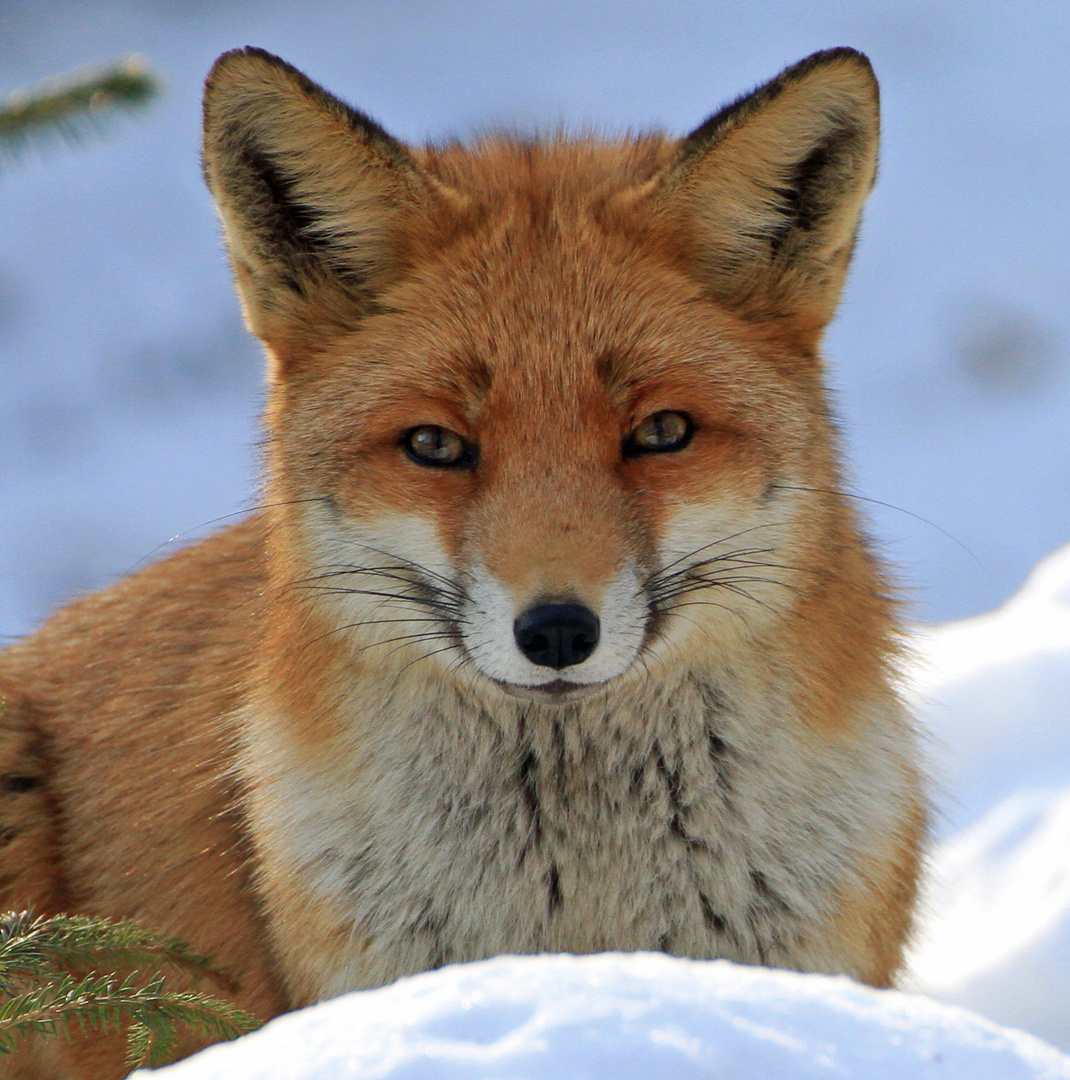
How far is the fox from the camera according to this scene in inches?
102

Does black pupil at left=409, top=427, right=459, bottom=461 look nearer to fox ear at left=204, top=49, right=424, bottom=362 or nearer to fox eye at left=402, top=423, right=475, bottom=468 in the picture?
fox eye at left=402, top=423, right=475, bottom=468

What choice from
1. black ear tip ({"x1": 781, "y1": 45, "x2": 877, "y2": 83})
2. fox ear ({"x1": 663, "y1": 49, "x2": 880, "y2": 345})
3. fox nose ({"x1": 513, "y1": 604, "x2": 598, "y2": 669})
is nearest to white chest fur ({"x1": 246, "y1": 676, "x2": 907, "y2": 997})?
fox nose ({"x1": 513, "y1": 604, "x2": 598, "y2": 669})

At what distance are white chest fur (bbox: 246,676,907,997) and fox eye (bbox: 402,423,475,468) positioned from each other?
1.66ft

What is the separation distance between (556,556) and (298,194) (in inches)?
42.8

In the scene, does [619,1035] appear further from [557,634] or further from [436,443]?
[436,443]

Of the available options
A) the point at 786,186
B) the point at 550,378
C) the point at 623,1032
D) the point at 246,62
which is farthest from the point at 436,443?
the point at 623,1032

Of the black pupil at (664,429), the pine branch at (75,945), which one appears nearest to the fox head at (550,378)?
the black pupil at (664,429)

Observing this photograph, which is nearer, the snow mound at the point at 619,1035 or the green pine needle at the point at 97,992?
the snow mound at the point at 619,1035

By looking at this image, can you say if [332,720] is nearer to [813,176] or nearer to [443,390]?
[443,390]

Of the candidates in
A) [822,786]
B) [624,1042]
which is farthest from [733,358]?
[624,1042]

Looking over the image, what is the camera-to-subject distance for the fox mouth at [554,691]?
2.42 metres

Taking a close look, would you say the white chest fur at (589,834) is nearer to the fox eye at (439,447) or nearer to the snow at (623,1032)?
the fox eye at (439,447)

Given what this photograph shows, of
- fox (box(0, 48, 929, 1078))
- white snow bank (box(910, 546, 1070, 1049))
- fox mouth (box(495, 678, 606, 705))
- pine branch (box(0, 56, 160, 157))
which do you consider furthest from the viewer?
white snow bank (box(910, 546, 1070, 1049))

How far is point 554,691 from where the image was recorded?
2439 millimetres
